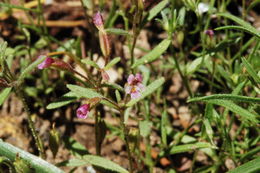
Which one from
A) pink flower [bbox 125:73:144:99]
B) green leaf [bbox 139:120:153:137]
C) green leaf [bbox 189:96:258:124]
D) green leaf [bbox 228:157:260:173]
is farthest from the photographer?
green leaf [bbox 139:120:153:137]

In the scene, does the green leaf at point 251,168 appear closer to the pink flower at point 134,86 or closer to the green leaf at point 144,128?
the pink flower at point 134,86

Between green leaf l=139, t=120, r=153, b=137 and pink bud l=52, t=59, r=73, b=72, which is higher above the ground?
pink bud l=52, t=59, r=73, b=72

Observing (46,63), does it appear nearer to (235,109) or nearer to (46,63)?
(46,63)

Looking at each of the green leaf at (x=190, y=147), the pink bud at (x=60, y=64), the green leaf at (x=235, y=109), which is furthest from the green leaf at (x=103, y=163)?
the green leaf at (x=235, y=109)

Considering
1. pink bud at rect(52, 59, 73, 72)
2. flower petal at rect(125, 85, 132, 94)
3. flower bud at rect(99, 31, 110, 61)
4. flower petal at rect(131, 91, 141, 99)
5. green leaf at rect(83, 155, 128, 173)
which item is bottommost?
green leaf at rect(83, 155, 128, 173)

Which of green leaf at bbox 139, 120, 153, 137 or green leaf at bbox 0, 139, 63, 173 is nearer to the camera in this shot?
green leaf at bbox 0, 139, 63, 173

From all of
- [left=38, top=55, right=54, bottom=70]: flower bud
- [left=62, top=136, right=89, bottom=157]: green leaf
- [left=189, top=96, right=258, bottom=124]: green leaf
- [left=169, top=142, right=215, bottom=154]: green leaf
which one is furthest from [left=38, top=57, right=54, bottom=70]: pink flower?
[left=169, top=142, right=215, bottom=154]: green leaf

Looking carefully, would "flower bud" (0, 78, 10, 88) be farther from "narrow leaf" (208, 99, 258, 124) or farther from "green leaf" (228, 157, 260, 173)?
"green leaf" (228, 157, 260, 173)

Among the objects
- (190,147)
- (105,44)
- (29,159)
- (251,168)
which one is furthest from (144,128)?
(251,168)

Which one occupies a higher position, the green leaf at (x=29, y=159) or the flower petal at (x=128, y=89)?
the flower petal at (x=128, y=89)
